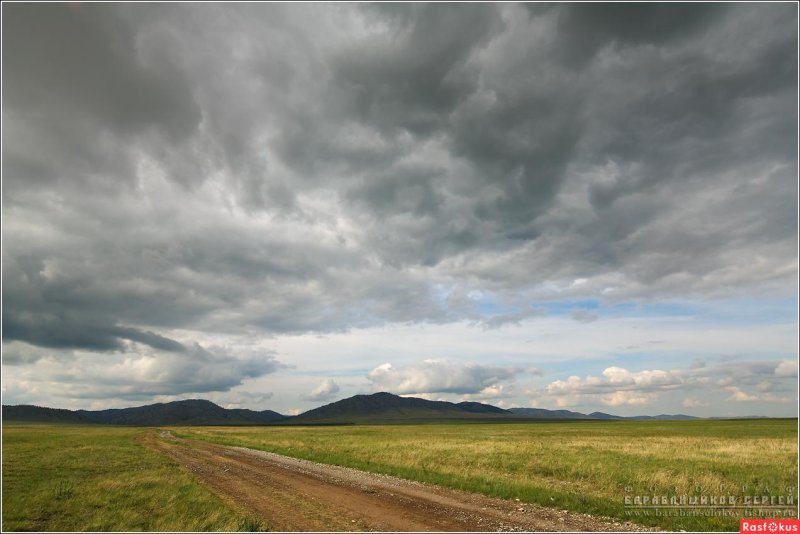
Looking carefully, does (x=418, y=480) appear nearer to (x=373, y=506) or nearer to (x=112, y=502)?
(x=373, y=506)

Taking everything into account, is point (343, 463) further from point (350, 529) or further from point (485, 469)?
point (350, 529)

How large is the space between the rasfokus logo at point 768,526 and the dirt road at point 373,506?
298 cm

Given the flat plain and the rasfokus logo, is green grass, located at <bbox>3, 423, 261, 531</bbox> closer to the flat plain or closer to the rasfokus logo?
the flat plain

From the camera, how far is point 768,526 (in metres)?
13.9

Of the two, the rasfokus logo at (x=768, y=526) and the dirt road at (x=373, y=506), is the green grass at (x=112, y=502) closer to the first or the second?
the dirt road at (x=373, y=506)

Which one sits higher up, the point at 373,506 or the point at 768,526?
the point at 768,526

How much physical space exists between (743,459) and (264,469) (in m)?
35.2

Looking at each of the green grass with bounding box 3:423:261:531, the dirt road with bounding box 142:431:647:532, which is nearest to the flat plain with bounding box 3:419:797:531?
the green grass with bounding box 3:423:261:531

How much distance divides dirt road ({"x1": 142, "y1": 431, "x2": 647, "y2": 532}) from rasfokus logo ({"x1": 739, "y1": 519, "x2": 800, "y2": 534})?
298cm

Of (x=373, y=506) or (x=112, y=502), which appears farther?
(x=112, y=502)

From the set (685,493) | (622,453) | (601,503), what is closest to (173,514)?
(601,503)

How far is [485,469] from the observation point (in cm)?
2798

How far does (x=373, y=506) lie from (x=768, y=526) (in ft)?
42.2

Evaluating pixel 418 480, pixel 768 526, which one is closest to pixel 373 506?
pixel 418 480
